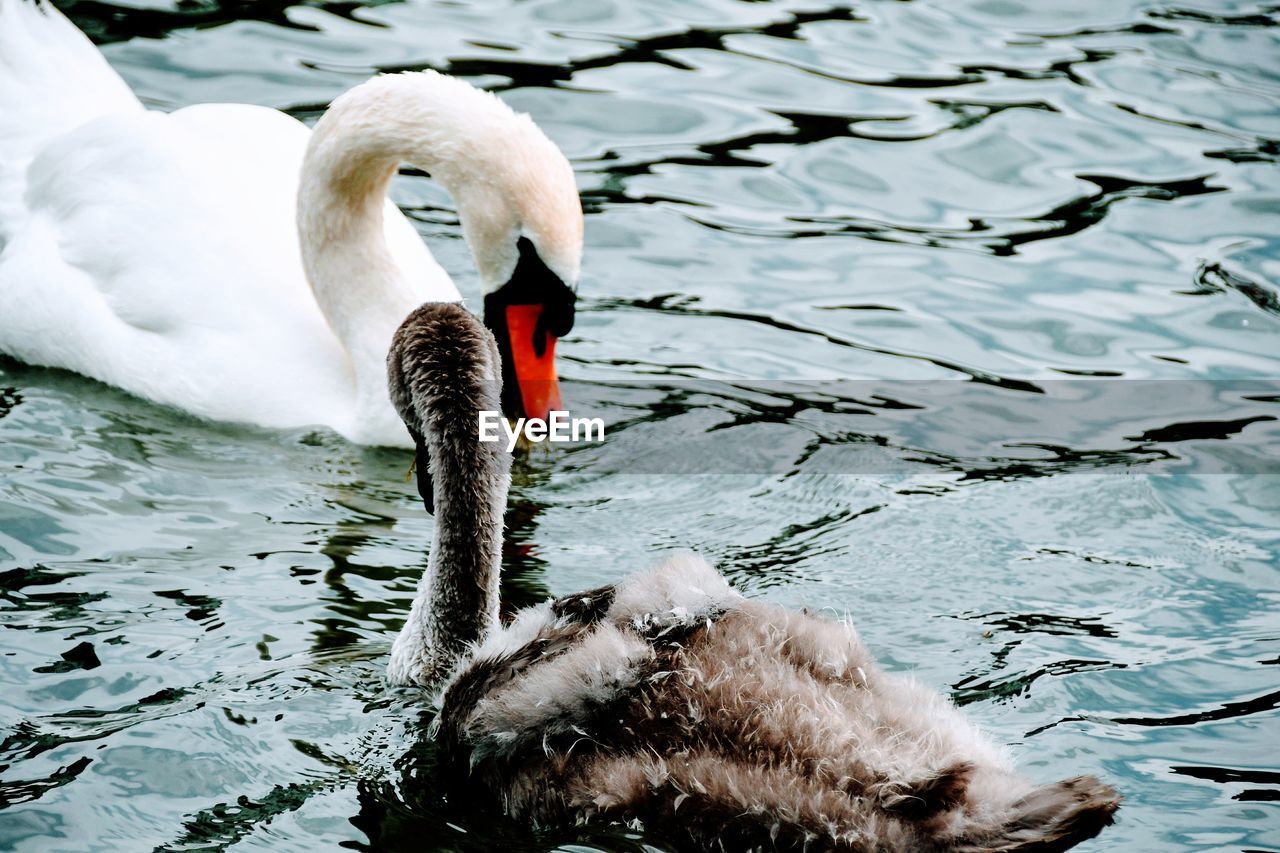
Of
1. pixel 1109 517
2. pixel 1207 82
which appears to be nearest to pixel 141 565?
pixel 1109 517

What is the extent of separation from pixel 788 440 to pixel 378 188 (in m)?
1.95

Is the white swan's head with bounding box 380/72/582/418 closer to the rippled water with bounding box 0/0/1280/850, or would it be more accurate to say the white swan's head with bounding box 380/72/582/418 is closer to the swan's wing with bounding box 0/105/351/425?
the rippled water with bounding box 0/0/1280/850

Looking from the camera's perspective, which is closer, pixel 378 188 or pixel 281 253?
pixel 378 188

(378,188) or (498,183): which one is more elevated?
(498,183)

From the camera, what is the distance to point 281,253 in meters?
7.61

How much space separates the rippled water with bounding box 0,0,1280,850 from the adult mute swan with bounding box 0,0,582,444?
8.6 inches

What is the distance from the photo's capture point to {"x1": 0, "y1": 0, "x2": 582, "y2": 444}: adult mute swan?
701 cm

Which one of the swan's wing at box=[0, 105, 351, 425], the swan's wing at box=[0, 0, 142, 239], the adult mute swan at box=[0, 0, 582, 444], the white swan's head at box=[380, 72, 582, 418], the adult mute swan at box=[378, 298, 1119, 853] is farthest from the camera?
the swan's wing at box=[0, 0, 142, 239]

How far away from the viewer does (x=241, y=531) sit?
20.6ft

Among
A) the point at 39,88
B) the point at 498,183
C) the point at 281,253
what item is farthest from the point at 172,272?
the point at 39,88

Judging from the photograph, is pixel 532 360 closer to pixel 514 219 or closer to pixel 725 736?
pixel 514 219

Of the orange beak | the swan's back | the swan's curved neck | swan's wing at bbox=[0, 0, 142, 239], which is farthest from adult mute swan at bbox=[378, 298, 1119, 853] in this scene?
swan's wing at bbox=[0, 0, 142, 239]

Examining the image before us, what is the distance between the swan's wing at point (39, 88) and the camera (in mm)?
8164

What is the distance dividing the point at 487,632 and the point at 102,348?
9.04ft
